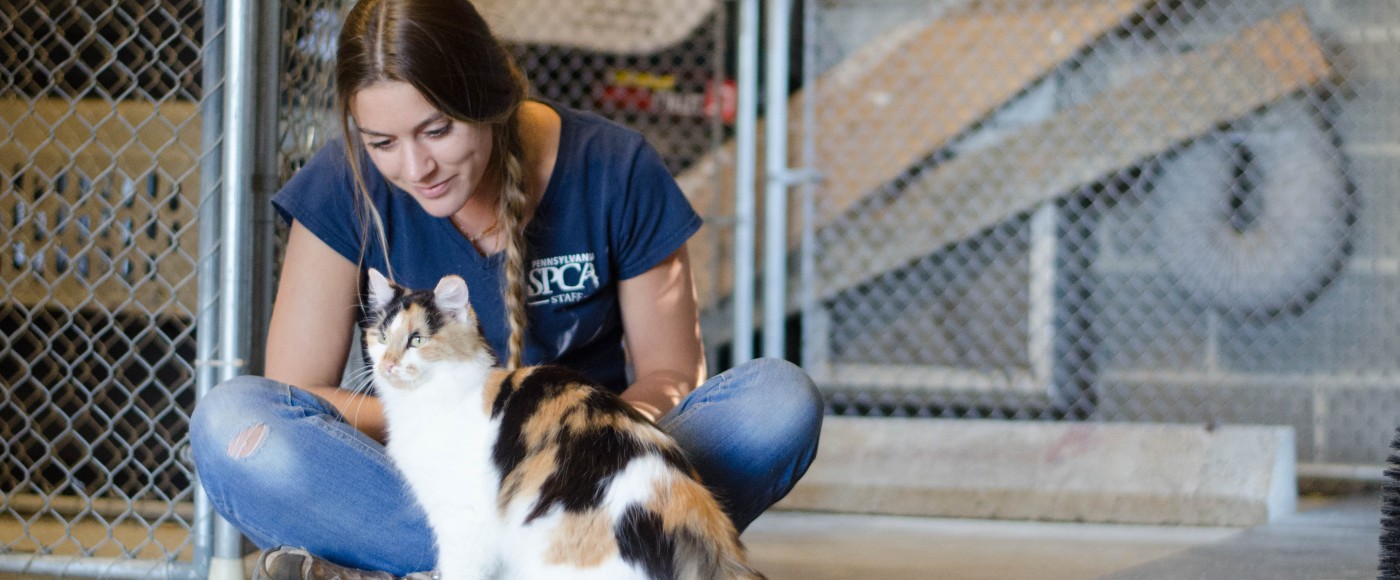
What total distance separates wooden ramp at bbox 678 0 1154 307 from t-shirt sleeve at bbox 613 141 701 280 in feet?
5.87

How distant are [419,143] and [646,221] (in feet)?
1.19

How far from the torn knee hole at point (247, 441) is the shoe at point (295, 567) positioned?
0.40 ft

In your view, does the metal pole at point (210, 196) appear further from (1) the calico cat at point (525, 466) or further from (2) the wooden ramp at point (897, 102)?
(2) the wooden ramp at point (897, 102)

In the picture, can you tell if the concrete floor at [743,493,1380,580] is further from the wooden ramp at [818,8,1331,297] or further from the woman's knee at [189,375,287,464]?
the woman's knee at [189,375,287,464]

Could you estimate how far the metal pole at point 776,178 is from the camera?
3.30 meters

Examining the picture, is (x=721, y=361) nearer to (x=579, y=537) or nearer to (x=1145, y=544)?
(x=1145, y=544)

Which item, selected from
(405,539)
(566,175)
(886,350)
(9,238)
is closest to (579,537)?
(405,539)

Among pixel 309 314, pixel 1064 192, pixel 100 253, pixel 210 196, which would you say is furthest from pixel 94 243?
pixel 1064 192

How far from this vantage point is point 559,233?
1684mm

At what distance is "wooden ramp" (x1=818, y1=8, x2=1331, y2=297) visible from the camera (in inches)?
133

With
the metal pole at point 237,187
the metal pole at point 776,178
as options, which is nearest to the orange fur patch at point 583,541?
the metal pole at point 237,187

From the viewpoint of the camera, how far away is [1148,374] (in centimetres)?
350

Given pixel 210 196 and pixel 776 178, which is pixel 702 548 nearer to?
pixel 210 196

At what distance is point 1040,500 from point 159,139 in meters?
2.28
